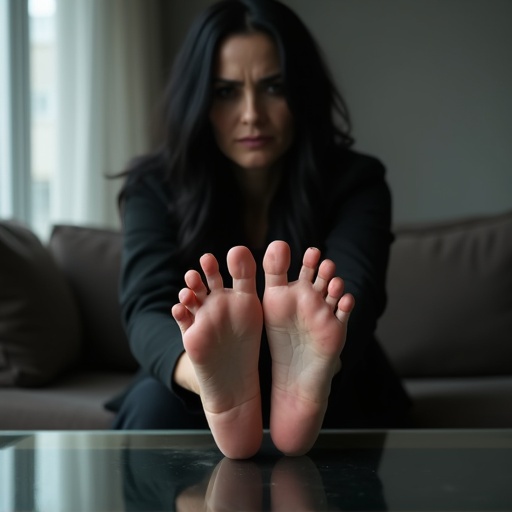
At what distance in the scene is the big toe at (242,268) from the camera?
750mm

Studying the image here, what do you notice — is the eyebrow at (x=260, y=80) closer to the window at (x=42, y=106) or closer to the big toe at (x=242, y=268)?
the big toe at (x=242, y=268)

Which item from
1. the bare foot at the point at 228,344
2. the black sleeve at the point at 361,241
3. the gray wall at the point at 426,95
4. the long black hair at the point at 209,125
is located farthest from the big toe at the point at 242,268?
the gray wall at the point at 426,95

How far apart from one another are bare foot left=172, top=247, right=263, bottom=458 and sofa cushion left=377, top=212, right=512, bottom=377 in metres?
1.03

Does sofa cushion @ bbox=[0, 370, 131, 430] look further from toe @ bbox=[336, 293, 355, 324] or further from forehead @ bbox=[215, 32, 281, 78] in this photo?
toe @ bbox=[336, 293, 355, 324]

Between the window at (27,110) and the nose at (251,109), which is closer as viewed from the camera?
the nose at (251,109)

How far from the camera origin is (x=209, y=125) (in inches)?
51.9

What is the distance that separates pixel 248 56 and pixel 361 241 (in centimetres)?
31

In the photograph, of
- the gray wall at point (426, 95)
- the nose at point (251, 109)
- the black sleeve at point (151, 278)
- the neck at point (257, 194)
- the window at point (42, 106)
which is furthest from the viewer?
the gray wall at point (426, 95)

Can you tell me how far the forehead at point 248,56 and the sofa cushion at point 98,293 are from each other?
0.72 m

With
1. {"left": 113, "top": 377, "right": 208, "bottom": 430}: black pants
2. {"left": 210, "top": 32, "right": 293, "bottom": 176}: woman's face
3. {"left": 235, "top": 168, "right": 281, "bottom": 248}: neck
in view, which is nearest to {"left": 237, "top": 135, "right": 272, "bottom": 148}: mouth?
{"left": 210, "top": 32, "right": 293, "bottom": 176}: woman's face

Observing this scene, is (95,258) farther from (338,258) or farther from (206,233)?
(338,258)

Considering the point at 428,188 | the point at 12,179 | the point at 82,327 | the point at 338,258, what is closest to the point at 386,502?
the point at 338,258

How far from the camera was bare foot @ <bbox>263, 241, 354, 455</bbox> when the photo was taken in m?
0.76

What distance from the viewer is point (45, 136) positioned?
2.74 meters
